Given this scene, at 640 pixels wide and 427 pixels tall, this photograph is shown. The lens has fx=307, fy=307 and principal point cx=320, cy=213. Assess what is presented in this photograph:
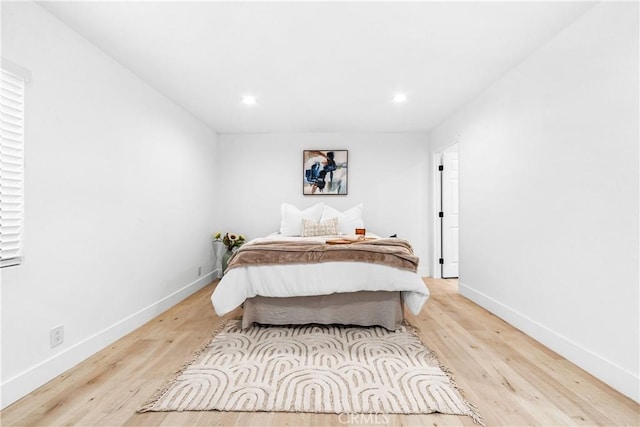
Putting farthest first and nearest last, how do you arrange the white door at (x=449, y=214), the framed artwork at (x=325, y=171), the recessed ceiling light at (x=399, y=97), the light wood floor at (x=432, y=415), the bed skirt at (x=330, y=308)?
the framed artwork at (x=325, y=171) < the white door at (x=449, y=214) < the recessed ceiling light at (x=399, y=97) < the bed skirt at (x=330, y=308) < the light wood floor at (x=432, y=415)

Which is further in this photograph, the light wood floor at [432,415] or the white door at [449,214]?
the white door at [449,214]

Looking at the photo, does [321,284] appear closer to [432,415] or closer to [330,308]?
[330,308]

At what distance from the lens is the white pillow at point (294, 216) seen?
435cm

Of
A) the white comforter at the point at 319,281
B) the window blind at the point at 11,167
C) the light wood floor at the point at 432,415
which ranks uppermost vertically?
the window blind at the point at 11,167

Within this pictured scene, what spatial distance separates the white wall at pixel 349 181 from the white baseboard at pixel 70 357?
2009 millimetres

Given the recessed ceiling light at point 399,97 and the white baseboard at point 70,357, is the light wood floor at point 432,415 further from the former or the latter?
the recessed ceiling light at point 399,97

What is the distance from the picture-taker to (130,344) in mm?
2414

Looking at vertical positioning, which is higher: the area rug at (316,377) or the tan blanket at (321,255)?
the tan blanket at (321,255)

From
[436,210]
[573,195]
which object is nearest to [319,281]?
[573,195]

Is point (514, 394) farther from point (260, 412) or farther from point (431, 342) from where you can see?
point (260, 412)

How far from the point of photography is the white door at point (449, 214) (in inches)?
185

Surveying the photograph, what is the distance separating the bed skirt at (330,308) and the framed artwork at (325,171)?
96.1 inches

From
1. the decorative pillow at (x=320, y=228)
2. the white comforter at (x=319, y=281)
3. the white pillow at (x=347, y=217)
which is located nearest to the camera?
the white comforter at (x=319, y=281)

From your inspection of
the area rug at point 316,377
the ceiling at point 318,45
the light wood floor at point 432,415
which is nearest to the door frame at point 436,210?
the ceiling at point 318,45
